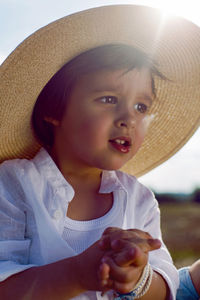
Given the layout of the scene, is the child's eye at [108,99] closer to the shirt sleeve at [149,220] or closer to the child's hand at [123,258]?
the shirt sleeve at [149,220]

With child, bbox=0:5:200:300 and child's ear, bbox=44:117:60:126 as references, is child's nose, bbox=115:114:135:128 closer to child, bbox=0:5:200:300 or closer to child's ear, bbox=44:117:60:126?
child, bbox=0:5:200:300

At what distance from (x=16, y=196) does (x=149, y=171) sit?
0.99 metres

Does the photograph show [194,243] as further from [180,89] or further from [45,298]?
[45,298]

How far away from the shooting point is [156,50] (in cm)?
222

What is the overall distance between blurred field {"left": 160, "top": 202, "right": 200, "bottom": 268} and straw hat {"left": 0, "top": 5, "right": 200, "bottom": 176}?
6.50 ft

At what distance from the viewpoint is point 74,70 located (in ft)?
6.75

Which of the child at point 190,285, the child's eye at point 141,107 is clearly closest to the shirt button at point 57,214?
the child's eye at point 141,107

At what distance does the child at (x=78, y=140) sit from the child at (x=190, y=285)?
28cm

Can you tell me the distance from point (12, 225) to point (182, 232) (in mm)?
4497

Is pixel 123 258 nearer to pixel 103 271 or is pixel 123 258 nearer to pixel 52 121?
pixel 103 271

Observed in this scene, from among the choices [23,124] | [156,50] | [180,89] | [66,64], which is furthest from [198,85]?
[23,124]

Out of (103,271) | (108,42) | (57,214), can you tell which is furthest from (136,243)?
(108,42)

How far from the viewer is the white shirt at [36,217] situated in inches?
72.7

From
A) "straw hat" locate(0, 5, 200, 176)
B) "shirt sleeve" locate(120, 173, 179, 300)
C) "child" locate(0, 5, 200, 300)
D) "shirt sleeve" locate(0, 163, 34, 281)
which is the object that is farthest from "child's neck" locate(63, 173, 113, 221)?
"straw hat" locate(0, 5, 200, 176)
